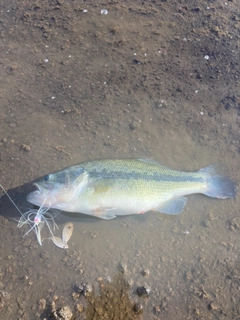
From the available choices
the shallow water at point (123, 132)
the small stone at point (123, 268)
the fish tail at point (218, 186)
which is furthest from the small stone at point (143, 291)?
the fish tail at point (218, 186)

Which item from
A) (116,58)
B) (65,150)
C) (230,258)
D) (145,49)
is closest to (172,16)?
(145,49)

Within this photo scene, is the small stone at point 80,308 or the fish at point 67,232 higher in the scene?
A: the fish at point 67,232

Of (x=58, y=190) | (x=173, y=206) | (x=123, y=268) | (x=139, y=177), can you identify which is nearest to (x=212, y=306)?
(x=123, y=268)

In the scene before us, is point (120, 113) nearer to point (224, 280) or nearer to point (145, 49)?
point (145, 49)

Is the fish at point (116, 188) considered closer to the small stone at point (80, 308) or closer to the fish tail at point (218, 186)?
the fish tail at point (218, 186)

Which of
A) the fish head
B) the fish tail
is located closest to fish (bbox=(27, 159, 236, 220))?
the fish head

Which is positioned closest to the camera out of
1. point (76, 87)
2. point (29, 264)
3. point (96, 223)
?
point (29, 264)

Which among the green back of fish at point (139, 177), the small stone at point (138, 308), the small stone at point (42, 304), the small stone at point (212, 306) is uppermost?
the green back of fish at point (139, 177)

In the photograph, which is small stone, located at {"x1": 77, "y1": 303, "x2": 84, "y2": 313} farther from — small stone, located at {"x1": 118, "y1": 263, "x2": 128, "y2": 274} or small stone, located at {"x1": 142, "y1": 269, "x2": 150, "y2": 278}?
small stone, located at {"x1": 142, "y1": 269, "x2": 150, "y2": 278}
